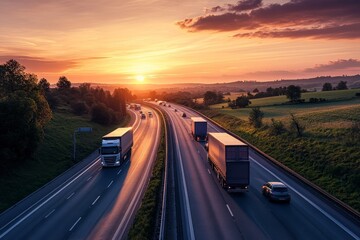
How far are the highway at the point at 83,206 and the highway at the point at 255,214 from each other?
192 inches

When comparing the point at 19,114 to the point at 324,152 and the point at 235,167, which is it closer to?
the point at 235,167

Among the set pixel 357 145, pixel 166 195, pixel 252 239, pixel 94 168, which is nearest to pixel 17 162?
pixel 94 168

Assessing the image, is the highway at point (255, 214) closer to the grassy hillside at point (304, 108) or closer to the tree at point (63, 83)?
the grassy hillside at point (304, 108)

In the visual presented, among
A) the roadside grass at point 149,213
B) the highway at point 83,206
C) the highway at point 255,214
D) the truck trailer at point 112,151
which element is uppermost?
the truck trailer at point 112,151

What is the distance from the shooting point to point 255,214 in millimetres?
28062

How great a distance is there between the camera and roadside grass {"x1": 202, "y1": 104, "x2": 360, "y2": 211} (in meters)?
33.8

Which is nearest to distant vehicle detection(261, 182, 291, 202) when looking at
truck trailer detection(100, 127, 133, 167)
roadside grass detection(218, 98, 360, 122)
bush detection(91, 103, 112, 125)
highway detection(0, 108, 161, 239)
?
highway detection(0, 108, 161, 239)

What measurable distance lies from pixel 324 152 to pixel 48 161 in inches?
1537

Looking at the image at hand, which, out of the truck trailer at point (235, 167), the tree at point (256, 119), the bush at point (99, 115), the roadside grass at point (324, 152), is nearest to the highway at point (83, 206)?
the truck trailer at point (235, 167)

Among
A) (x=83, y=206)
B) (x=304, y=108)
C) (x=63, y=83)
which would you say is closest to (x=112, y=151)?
(x=83, y=206)

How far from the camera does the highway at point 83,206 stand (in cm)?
2672

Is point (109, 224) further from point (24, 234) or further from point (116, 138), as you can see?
point (116, 138)

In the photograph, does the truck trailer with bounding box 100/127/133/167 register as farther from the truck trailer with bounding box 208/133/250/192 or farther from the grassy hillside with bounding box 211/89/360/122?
the grassy hillside with bounding box 211/89/360/122

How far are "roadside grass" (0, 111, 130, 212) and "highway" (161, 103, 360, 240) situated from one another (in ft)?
57.3
